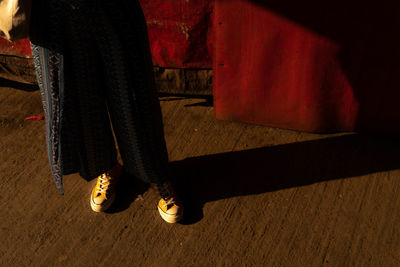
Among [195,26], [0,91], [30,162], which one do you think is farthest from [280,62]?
[0,91]

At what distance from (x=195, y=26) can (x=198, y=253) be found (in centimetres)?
133

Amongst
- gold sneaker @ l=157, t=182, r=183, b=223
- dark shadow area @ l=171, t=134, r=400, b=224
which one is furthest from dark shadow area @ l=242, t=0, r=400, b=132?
gold sneaker @ l=157, t=182, r=183, b=223

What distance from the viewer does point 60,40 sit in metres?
1.46

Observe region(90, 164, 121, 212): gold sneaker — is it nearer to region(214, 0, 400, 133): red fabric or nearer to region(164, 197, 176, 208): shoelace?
region(164, 197, 176, 208): shoelace

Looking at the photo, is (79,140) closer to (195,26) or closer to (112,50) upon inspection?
(112,50)

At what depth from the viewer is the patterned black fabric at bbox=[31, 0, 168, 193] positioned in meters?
1.43

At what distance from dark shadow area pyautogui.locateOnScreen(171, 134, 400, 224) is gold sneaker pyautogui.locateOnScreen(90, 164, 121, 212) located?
1.13ft

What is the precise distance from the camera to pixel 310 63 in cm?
209

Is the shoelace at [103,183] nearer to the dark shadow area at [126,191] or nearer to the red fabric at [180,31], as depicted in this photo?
the dark shadow area at [126,191]

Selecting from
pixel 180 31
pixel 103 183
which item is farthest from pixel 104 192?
pixel 180 31

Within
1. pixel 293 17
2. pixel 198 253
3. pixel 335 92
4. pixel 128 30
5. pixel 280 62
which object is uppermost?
pixel 128 30

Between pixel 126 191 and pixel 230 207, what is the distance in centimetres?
58

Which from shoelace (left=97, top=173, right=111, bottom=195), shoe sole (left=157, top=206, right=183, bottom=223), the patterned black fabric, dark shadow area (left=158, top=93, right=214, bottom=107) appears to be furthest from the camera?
dark shadow area (left=158, top=93, right=214, bottom=107)

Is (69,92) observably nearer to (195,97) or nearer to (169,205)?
(169,205)
